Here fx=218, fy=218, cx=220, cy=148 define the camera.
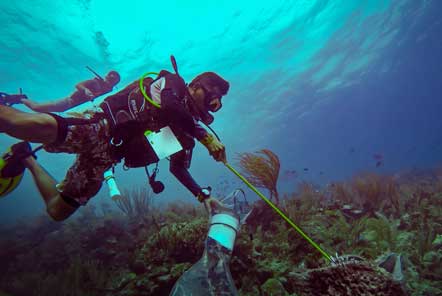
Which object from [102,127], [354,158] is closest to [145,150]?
[102,127]

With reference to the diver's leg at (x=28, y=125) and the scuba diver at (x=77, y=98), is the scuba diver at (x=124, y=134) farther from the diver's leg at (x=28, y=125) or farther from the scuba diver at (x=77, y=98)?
the scuba diver at (x=77, y=98)

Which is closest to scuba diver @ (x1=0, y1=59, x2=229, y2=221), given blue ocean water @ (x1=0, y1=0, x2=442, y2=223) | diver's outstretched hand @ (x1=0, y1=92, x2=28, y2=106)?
blue ocean water @ (x1=0, y1=0, x2=442, y2=223)

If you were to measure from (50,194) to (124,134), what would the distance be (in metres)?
1.52

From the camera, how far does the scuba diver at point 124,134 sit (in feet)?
9.60

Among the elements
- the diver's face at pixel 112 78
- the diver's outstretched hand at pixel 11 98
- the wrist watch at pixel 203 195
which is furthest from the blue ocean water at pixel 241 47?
the diver's outstretched hand at pixel 11 98

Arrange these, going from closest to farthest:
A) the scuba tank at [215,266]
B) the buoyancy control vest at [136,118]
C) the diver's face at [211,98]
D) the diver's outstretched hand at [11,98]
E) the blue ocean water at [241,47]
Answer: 1. the scuba tank at [215,266]
2. the buoyancy control vest at [136,118]
3. the diver's face at [211,98]
4. the diver's outstretched hand at [11,98]
5. the blue ocean water at [241,47]

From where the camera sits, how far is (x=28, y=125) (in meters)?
2.35

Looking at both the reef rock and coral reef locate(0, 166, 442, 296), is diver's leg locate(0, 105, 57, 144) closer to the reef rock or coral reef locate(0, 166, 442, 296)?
coral reef locate(0, 166, 442, 296)

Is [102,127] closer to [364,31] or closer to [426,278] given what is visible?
[426,278]

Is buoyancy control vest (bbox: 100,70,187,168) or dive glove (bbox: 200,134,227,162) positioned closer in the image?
dive glove (bbox: 200,134,227,162)

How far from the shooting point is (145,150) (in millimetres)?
3270

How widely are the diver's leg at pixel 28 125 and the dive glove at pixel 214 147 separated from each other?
1.80 m


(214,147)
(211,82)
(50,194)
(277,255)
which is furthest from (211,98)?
(277,255)

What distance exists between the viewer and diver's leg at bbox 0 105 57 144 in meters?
2.24
